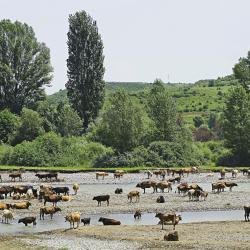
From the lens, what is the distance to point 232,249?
2795cm

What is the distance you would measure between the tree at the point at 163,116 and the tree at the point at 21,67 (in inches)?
1017

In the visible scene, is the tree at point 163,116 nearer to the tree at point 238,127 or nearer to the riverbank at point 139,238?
the tree at point 238,127

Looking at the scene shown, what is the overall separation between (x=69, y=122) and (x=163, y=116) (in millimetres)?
15848

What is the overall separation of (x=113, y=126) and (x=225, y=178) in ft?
77.3

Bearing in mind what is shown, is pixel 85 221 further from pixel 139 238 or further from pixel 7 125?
pixel 7 125

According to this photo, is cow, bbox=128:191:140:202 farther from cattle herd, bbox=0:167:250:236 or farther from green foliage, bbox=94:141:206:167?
green foliage, bbox=94:141:206:167

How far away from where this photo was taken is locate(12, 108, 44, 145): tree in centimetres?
9769

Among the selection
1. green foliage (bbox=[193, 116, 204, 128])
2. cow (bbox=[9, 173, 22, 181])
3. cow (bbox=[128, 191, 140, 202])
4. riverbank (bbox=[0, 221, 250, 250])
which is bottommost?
riverbank (bbox=[0, 221, 250, 250])

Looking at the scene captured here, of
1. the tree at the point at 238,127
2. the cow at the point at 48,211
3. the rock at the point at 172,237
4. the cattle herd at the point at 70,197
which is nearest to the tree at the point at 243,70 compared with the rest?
the tree at the point at 238,127

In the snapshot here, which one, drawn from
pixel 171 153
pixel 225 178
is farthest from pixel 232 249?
pixel 171 153

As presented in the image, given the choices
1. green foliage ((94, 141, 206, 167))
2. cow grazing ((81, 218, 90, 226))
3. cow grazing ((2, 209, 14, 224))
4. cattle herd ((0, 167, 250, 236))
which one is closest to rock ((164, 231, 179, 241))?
cattle herd ((0, 167, 250, 236))

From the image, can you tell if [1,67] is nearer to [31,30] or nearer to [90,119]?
[31,30]

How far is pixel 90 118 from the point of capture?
4028 inches

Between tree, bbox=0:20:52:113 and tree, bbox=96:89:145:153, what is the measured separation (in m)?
24.2
